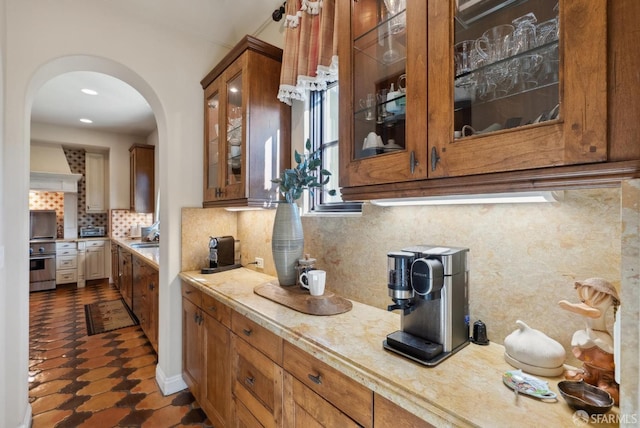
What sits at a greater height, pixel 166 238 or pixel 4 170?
pixel 4 170

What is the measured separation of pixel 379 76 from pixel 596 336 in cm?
110

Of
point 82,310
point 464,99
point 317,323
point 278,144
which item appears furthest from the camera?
point 82,310

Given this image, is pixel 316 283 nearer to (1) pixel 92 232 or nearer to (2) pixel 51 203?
(1) pixel 92 232

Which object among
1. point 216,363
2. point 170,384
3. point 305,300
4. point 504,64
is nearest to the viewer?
point 504,64

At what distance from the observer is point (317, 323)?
1265 millimetres

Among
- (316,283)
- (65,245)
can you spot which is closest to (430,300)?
(316,283)

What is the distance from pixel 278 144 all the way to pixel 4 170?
5.17 ft

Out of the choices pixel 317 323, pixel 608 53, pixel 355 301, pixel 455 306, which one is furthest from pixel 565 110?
pixel 355 301

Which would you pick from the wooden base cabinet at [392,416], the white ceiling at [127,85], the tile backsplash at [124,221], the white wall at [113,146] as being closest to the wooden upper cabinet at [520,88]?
the wooden base cabinet at [392,416]

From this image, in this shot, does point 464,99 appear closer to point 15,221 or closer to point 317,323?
point 317,323

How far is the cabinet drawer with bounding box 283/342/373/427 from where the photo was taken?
897 millimetres

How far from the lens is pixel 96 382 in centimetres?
242

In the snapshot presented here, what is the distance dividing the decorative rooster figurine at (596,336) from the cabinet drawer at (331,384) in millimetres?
596

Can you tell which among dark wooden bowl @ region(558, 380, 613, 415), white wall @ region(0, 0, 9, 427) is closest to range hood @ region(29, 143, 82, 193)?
white wall @ region(0, 0, 9, 427)
